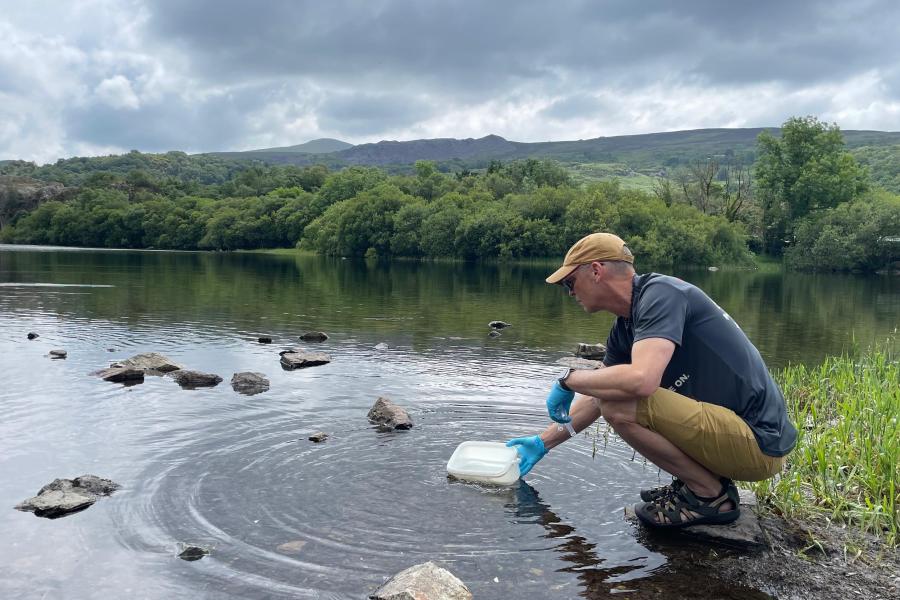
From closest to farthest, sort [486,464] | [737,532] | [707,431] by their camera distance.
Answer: [707,431], [737,532], [486,464]

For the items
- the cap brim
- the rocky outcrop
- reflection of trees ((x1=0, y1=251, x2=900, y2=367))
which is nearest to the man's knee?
the cap brim

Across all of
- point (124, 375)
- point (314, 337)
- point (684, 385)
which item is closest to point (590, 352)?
point (314, 337)

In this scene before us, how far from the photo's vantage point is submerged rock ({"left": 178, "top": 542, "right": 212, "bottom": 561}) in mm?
6527

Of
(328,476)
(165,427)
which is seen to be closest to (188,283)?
(165,427)

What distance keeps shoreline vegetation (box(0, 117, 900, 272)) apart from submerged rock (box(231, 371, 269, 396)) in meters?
77.3

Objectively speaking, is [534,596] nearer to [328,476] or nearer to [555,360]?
[328,476]

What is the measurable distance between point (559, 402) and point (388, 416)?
14.9 ft

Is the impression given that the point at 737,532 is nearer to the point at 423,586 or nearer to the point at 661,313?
the point at 661,313

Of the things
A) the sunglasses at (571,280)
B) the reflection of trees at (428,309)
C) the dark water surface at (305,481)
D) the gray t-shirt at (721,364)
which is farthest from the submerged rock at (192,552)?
the reflection of trees at (428,309)

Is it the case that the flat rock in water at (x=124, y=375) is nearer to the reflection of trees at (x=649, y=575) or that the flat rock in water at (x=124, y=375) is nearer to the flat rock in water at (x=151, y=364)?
the flat rock in water at (x=151, y=364)

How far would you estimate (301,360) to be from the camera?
16438 mm

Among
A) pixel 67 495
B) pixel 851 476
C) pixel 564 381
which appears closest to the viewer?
pixel 564 381

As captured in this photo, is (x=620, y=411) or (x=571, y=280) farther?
(x=571, y=280)

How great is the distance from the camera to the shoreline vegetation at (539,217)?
3531 inches
